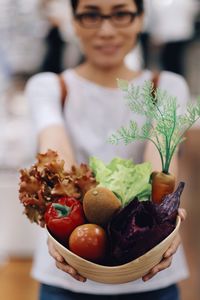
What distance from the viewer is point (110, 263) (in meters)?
0.79

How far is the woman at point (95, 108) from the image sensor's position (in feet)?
3.67

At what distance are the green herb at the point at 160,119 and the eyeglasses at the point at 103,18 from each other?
1.21ft

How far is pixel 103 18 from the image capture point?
3.74 ft

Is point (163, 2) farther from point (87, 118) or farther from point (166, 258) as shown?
point (166, 258)

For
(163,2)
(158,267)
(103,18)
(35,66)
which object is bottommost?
(35,66)

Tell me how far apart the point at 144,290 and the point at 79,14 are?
529 mm

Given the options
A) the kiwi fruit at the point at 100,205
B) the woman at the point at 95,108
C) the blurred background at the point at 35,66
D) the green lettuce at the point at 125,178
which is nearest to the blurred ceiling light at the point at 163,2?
the blurred background at the point at 35,66

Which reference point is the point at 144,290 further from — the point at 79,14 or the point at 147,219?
the point at 79,14

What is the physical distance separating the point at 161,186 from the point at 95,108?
423 mm

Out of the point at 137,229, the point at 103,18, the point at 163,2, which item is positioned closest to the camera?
the point at 137,229

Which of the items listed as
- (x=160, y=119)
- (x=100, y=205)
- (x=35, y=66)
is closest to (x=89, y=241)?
(x=100, y=205)

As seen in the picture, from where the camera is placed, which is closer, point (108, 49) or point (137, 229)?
point (137, 229)

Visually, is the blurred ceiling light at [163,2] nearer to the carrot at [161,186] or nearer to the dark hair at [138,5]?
the dark hair at [138,5]

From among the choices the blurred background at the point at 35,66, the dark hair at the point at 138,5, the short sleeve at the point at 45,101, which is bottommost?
the blurred background at the point at 35,66
